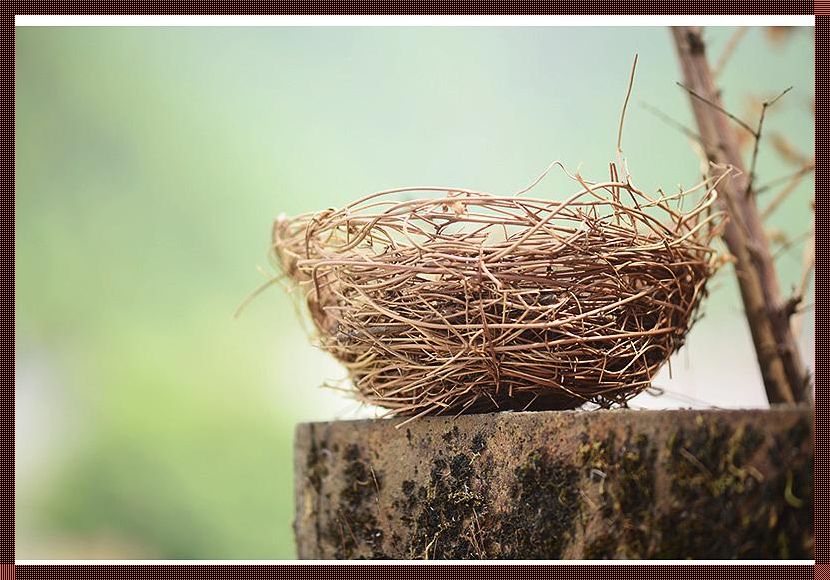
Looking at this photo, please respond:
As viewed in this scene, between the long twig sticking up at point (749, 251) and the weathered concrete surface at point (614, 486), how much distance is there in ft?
1.51

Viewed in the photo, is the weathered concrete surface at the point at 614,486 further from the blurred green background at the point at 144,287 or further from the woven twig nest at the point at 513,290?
the blurred green background at the point at 144,287

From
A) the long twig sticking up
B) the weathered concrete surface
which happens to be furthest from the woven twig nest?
the long twig sticking up

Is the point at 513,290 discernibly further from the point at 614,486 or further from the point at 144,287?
the point at 144,287

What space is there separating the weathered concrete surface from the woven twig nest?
0.21ft

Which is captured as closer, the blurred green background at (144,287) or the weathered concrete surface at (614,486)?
the weathered concrete surface at (614,486)

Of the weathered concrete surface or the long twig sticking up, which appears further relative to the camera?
the long twig sticking up

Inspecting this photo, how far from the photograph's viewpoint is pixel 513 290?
78cm

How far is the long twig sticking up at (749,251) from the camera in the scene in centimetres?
114

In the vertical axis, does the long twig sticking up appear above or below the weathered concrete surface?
above

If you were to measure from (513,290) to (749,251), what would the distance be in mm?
555

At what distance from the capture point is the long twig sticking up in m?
1.14

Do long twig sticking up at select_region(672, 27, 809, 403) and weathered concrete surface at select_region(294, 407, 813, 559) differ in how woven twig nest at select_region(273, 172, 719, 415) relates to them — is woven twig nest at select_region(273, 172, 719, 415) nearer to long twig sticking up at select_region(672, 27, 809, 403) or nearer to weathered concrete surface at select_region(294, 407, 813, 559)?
weathered concrete surface at select_region(294, 407, 813, 559)

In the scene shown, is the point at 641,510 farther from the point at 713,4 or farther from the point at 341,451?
the point at 713,4

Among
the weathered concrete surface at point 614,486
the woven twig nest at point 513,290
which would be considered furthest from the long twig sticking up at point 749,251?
the weathered concrete surface at point 614,486
